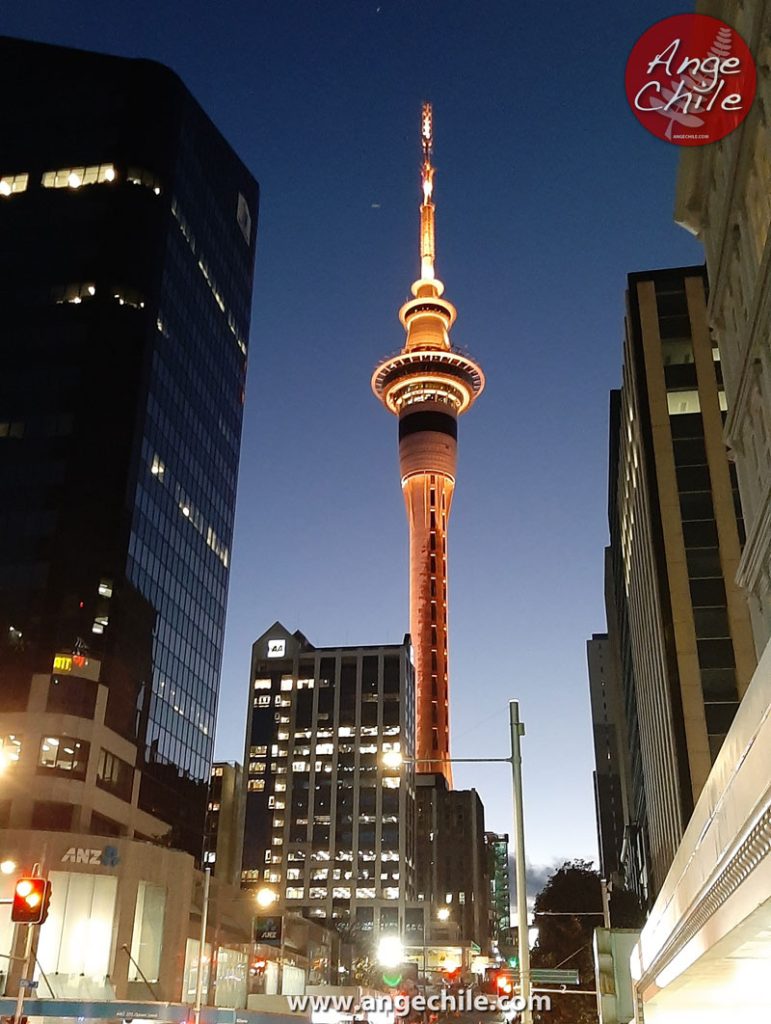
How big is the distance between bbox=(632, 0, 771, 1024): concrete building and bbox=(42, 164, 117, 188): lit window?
93.0 metres

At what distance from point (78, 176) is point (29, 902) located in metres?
113

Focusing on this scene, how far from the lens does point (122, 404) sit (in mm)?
104062

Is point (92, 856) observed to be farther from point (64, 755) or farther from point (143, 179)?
point (143, 179)

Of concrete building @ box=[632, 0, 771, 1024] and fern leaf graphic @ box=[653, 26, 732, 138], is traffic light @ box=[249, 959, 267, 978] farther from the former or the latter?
fern leaf graphic @ box=[653, 26, 732, 138]

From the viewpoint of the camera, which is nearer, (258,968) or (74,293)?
(258,968)

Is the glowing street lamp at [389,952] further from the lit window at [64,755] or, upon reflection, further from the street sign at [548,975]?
the lit window at [64,755]

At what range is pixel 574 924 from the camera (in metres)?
84.2

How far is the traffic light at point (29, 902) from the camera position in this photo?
67.3 feet

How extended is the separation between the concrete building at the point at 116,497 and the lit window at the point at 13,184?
30 cm

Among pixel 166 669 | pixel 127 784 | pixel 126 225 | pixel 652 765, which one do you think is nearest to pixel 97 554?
pixel 166 669

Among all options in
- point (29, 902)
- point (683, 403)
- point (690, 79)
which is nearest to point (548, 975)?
point (29, 902)

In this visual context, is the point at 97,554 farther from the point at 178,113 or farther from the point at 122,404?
the point at 178,113

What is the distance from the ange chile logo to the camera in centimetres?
2723

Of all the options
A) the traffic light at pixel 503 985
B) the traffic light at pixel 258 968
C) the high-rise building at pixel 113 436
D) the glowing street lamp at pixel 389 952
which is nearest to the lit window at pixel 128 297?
the high-rise building at pixel 113 436
